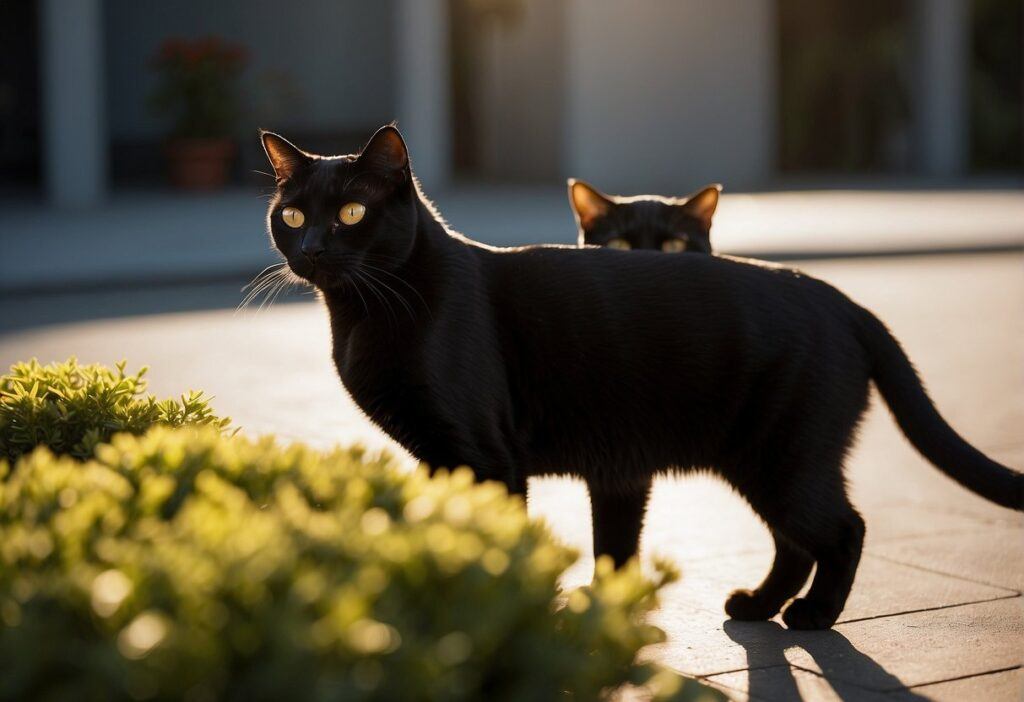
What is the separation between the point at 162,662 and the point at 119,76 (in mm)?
24450

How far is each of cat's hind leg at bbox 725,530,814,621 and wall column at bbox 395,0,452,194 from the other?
62.6 ft

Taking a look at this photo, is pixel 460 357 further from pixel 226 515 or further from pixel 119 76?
pixel 119 76

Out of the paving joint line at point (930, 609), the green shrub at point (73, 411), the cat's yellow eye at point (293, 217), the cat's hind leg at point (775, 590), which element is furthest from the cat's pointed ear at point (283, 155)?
the paving joint line at point (930, 609)

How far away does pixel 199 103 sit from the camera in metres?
22.3

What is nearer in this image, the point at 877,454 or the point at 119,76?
the point at 877,454

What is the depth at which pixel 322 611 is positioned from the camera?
1.82 meters

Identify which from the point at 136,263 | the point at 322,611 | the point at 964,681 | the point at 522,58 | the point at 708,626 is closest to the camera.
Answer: the point at 322,611

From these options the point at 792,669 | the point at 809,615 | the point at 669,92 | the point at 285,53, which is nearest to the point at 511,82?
the point at 669,92

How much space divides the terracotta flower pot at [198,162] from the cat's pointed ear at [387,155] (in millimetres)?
19651

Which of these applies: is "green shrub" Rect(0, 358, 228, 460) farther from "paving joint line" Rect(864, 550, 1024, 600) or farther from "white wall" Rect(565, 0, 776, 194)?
"white wall" Rect(565, 0, 776, 194)

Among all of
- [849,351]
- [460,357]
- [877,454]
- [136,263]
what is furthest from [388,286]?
[136,263]

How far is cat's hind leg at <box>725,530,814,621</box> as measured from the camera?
3.76 m

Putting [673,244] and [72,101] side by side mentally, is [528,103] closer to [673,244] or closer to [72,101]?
[72,101]

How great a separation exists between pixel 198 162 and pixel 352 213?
1975cm
